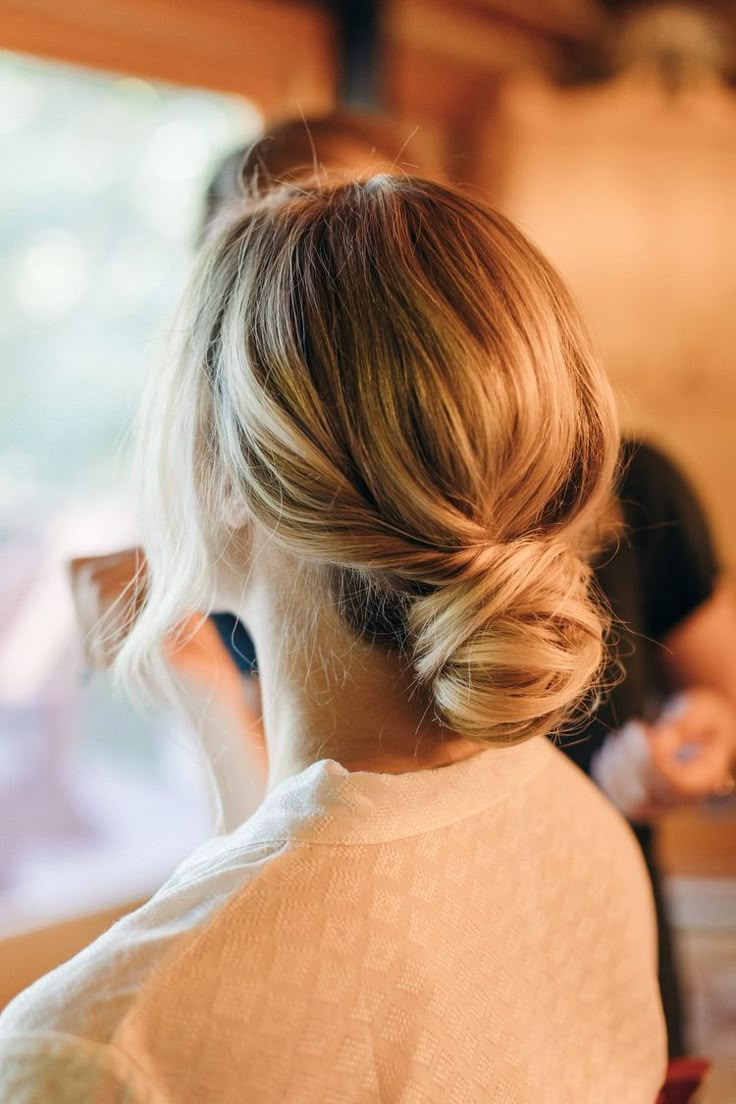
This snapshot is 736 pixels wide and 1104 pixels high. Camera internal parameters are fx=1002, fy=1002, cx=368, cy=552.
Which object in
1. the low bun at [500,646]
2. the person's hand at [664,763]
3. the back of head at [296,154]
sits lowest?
the person's hand at [664,763]

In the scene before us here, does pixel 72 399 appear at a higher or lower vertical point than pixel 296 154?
lower

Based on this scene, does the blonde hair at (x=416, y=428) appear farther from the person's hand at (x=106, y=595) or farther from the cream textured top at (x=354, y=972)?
the person's hand at (x=106, y=595)

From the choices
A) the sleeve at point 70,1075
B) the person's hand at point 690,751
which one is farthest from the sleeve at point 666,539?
the sleeve at point 70,1075

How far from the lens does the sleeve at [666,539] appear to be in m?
1.08

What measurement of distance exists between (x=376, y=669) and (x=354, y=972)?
0.60ft

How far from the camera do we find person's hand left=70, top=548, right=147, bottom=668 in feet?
2.74

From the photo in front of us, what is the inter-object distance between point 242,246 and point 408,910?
41 cm

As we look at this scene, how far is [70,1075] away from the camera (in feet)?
1.52

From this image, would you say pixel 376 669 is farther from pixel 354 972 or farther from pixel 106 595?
pixel 106 595

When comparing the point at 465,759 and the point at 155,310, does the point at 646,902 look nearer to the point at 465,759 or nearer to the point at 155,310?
the point at 465,759

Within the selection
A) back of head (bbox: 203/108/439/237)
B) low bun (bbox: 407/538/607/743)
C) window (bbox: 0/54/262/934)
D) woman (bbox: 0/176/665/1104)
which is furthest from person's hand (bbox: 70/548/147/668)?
window (bbox: 0/54/262/934)

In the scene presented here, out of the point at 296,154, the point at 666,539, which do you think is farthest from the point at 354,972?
the point at 296,154

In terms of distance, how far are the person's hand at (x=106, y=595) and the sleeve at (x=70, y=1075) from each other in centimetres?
39

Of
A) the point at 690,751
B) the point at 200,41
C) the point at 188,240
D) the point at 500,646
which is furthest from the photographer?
the point at 200,41
